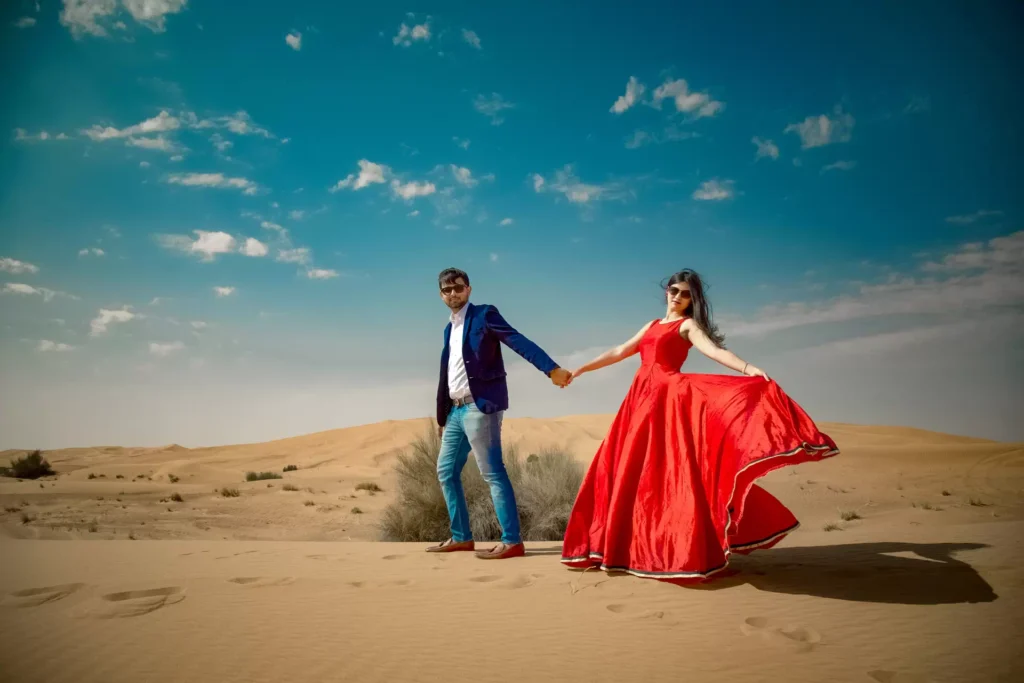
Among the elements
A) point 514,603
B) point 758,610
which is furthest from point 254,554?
point 758,610

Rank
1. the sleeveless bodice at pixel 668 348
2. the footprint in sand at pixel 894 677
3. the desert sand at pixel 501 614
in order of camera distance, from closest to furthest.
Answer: the footprint in sand at pixel 894 677 → the desert sand at pixel 501 614 → the sleeveless bodice at pixel 668 348

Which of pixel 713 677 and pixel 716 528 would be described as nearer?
pixel 713 677

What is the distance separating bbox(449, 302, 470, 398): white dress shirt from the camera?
6.02 metres

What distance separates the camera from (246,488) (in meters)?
17.5

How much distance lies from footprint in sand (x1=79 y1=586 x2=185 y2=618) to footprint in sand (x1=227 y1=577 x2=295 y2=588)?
425 mm

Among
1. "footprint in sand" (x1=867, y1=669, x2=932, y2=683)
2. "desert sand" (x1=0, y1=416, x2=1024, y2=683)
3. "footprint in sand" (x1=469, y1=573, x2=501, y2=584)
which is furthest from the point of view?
"footprint in sand" (x1=469, y1=573, x2=501, y2=584)

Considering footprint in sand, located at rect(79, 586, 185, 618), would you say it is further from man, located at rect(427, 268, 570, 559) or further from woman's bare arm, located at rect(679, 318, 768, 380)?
woman's bare arm, located at rect(679, 318, 768, 380)

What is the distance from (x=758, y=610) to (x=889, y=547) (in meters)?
2.85

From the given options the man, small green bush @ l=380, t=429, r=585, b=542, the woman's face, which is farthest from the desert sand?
small green bush @ l=380, t=429, r=585, b=542

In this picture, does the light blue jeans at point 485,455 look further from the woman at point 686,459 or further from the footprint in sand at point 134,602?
the footprint in sand at point 134,602

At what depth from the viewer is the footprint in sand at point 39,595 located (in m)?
4.26

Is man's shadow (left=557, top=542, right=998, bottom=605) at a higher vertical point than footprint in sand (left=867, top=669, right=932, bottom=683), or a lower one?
lower

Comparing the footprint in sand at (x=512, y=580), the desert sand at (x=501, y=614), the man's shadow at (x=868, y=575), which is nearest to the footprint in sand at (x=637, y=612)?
the desert sand at (x=501, y=614)

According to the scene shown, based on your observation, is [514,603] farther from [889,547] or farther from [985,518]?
[985,518]
